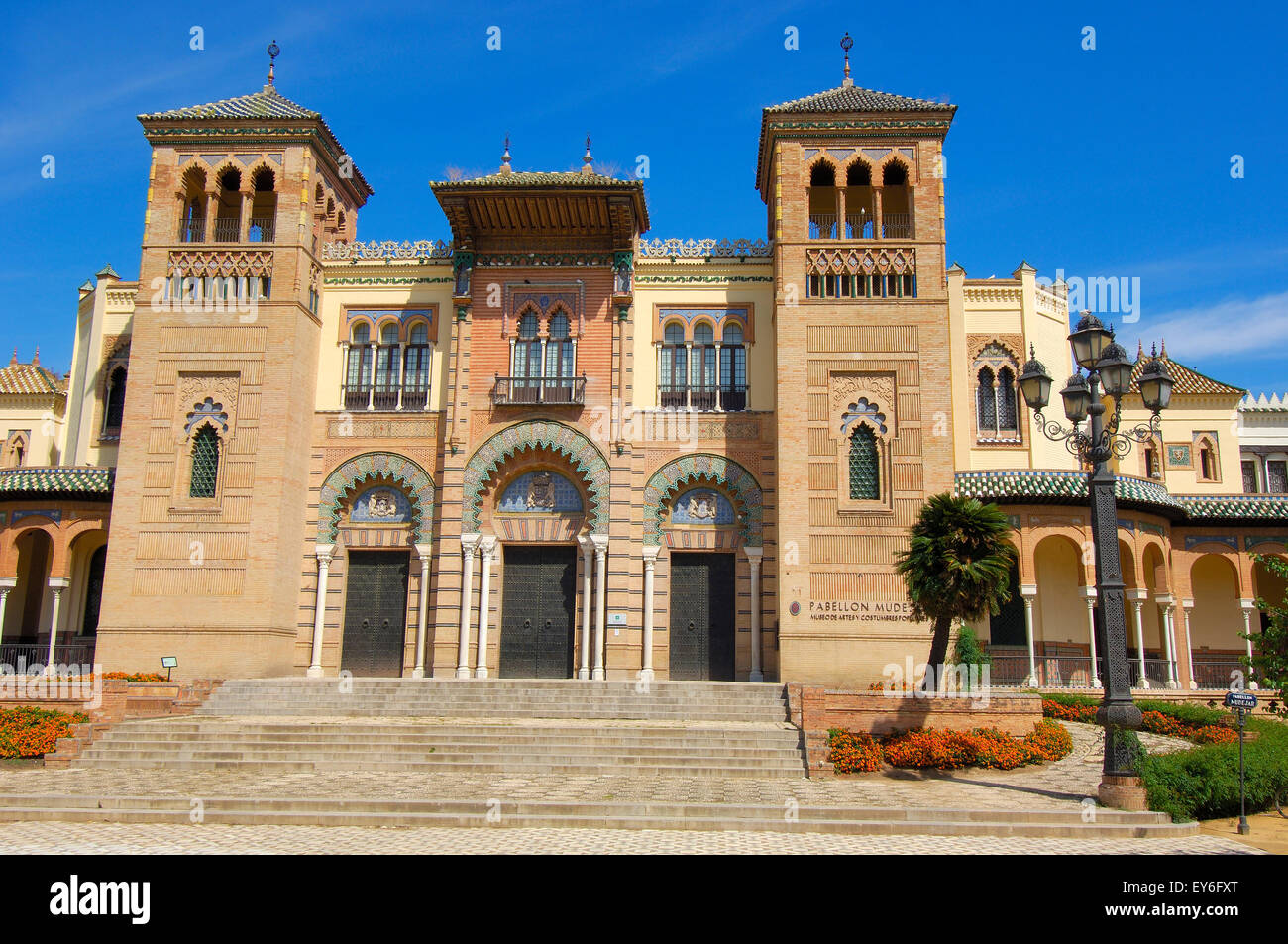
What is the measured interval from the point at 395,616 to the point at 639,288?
356 inches

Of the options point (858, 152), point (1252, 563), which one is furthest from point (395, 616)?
point (1252, 563)

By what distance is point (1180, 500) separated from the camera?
25.7 metres

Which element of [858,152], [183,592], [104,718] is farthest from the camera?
[858,152]

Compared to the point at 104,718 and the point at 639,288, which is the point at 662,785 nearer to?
the point at 104,718

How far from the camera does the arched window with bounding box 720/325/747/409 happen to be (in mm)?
23188

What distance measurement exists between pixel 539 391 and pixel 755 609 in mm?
6580

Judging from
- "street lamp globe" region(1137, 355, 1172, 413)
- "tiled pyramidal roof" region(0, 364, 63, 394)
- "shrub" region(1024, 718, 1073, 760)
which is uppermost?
"tiled pyramidal roof" region(0, 364, 63, 394)

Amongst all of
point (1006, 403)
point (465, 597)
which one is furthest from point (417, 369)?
point (1006, 403)

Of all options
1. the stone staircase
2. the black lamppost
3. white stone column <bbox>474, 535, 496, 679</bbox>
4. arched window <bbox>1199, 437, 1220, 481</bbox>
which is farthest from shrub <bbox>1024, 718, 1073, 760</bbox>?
arched window <bbox>1199, 437, 1220, 481</bbox>

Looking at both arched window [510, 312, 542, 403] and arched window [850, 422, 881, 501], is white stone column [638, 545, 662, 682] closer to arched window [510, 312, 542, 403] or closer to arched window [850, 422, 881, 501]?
arched window [510, 312, 542, 403]

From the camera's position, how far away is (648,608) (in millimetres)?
21984

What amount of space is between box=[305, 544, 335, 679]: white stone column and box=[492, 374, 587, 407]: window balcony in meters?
4.94

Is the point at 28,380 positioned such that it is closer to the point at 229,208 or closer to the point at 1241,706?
the point at 229,208

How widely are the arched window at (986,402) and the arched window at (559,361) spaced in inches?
398
